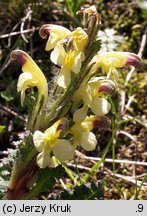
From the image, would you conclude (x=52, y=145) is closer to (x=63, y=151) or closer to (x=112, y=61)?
(x=63, y=151)

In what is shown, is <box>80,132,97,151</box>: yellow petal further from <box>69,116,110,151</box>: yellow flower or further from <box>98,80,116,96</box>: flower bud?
<box>98,80,116,96</box>: flower bud

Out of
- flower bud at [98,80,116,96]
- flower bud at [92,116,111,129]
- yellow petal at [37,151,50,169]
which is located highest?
flower bud at [98,80,116,96]

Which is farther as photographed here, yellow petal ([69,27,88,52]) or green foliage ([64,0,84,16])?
green foliage ([64,0,84,16])

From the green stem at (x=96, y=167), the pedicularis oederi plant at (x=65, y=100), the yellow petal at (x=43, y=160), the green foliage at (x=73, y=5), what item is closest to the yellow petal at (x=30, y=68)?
the pedicularis oederi plant at (x=65, y=100)

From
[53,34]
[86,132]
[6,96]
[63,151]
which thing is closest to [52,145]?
[63,151]

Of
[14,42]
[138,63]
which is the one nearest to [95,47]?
[138,63]

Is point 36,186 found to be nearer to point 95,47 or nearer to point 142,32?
point 95,47

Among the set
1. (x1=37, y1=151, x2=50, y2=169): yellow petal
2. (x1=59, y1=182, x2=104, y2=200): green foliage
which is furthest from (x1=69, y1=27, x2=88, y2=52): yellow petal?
(x1=59, y1=182, x2=104, y2=200): green foliage

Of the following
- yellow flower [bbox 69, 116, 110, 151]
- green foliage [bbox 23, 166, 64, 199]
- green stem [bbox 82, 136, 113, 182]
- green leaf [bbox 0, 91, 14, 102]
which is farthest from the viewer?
green leaf [bbox 0, 91, 14, 102]

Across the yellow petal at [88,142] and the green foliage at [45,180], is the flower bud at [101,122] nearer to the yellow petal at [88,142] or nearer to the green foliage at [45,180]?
the yellow petal at [88,142]
